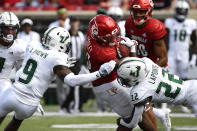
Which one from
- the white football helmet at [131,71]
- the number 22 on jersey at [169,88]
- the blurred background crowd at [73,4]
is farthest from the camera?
the blurred background crowd at [73,4]

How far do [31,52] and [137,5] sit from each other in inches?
54.6

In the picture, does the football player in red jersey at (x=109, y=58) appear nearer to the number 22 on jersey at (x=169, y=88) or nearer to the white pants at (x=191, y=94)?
the number 22 on jersey at (x=169, y=88)

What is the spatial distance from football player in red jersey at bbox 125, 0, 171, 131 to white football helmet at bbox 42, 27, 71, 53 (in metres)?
1.03

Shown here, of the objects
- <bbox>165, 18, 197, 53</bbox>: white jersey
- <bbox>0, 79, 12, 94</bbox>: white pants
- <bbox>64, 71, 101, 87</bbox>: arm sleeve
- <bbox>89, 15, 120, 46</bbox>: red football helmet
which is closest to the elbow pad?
<bbox>64, 71, 101, 87</bbox>: arm sleeve

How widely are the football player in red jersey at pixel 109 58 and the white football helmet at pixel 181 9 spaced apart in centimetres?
452

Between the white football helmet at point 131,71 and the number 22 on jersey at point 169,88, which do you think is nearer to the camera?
the white football helmet at point 131,71

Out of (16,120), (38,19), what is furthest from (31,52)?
(38,19)

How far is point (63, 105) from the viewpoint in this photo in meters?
10.1

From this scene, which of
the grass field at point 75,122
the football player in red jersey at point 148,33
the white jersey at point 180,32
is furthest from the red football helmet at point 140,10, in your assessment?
the white jersey at point 180,32

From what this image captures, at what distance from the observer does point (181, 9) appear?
10.2 metres

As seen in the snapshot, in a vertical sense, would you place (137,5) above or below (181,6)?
above

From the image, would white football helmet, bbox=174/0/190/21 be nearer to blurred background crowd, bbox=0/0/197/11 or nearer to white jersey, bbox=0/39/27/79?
blurred background crowd, bbox=0/0/197/11

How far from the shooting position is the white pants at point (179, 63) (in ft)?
34.3

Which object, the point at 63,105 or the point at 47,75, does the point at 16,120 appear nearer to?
the point at 47,75
